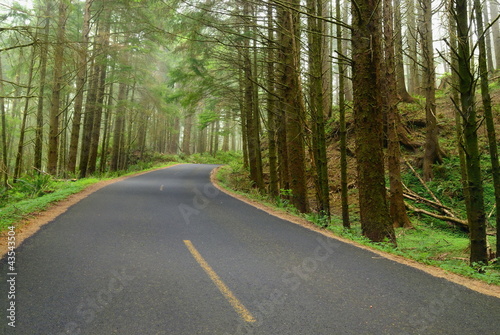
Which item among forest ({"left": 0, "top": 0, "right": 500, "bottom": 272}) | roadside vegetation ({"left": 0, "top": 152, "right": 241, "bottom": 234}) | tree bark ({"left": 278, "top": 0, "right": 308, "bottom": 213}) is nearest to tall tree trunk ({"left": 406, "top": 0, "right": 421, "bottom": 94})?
forest ({"left": 0, "top": 0, "right": 500, "bottom": 272})

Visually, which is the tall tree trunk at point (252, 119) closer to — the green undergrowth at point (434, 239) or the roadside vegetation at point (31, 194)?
the green undergrowth at point (434, 239)

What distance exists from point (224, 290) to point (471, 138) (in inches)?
209

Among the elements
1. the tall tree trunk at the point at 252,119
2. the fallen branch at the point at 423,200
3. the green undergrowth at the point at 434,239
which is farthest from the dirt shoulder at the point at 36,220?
the fallen branch at the point at 423,200

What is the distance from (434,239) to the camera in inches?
374

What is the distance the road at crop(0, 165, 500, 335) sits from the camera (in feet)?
10.5

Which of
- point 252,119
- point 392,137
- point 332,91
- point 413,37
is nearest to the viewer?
point 413,37

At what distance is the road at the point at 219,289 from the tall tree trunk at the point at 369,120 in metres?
1.40

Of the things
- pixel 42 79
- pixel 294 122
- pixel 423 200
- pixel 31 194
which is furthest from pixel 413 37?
pixel 42 79

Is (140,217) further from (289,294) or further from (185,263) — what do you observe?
(289,294)

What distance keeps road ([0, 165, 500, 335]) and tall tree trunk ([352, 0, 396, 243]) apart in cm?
140

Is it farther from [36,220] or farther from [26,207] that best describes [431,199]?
[26,207]

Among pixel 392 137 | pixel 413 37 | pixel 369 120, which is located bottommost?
pixel 369 120

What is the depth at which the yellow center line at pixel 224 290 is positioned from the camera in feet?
11.1

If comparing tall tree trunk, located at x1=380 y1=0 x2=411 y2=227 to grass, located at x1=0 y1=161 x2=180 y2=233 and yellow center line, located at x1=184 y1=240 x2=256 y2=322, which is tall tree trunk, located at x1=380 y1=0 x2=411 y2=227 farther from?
grass, located at x1=0 y1=161 x2=180 y2=233
